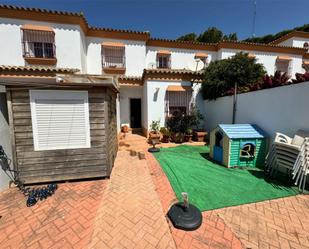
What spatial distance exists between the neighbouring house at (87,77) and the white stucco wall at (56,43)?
53 millimetres

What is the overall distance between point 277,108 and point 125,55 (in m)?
11.2

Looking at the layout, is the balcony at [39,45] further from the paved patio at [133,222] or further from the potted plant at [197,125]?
the potted plant at [197,125]

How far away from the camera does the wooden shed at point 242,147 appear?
17.3 ft

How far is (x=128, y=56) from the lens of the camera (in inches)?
496

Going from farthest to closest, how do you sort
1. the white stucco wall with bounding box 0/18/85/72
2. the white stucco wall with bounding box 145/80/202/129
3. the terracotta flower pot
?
the terracotta flower pot < the white stucco wall with bounding box 0/18/85/72 < the white stucco wall with bounding box 145/80/202/129

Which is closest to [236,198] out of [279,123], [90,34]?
[279,123]

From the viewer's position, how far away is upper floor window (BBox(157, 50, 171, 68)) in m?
13.7

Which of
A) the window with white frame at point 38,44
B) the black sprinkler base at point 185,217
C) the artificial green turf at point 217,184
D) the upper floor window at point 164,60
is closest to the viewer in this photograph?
the black sprinkler base at point 185,217

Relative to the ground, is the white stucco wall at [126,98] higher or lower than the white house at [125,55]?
lower

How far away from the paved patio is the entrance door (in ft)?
28.4

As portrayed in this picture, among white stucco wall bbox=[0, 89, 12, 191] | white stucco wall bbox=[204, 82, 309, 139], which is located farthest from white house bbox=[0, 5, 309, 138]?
white stucco wall bbox=[0, 89, 12, 191]

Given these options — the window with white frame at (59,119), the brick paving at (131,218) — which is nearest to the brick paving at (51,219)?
the brick paving at (131,218)

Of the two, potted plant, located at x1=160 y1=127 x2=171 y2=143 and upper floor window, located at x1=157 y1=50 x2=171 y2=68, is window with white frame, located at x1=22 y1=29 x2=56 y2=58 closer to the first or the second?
upper floor window, located at x1=157 y1=50 x2=171 y2=68

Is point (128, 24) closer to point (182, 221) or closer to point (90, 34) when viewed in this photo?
point (90, 34)
